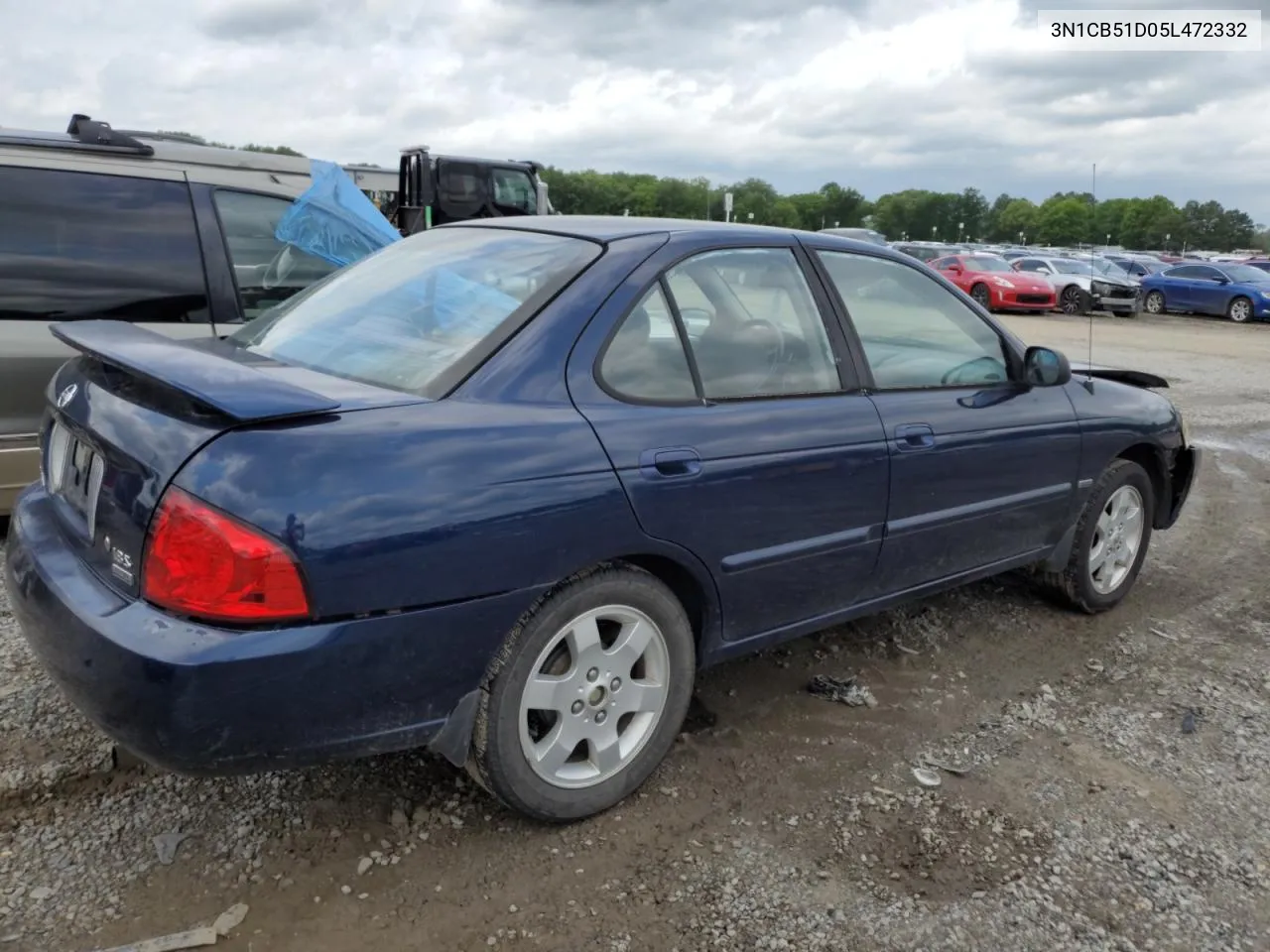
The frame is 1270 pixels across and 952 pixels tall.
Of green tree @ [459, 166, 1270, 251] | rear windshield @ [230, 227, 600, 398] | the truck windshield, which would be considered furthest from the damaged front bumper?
green tree @ [459, 166, 1270, 251]

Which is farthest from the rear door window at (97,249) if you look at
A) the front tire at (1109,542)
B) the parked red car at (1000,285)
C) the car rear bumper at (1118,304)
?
the car rear bumper at (1118,304)

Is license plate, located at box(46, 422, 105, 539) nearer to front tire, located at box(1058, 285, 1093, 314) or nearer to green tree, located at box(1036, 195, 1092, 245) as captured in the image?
front tire, located at box(1058, 285, 1093, 314)

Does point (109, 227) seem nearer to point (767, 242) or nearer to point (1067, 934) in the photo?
point (767, 242)

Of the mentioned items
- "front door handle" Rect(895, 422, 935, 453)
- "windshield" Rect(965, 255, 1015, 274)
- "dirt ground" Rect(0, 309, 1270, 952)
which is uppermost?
"windshield" Rect(965, 255, 1015, 274)

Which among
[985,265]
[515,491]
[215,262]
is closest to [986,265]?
[985,265]

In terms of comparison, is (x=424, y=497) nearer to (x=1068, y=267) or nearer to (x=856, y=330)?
(x=856, y=330)

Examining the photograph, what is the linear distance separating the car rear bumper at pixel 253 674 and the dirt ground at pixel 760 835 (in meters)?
0.43

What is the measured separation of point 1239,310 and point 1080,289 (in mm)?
3879

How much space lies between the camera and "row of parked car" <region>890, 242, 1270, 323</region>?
2333cm

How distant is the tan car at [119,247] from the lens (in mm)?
4191

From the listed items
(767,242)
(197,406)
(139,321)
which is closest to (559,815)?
(197,406)

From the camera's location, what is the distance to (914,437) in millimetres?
3379

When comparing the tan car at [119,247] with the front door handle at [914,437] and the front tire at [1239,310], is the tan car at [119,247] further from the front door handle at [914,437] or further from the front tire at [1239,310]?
the front tire at [1239,310]

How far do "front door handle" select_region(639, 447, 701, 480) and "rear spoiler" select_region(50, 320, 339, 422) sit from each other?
80cm
